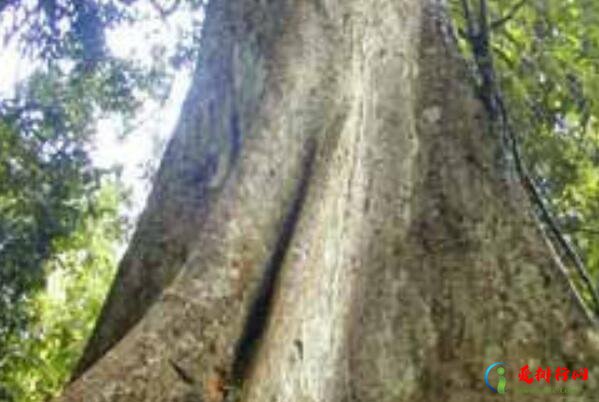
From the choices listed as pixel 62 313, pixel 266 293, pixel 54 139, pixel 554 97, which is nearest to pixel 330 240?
pixel 266 293

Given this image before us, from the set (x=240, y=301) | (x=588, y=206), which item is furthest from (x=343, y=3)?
(x=588, y=206)

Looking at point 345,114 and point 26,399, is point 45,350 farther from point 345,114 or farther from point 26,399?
point 345,114

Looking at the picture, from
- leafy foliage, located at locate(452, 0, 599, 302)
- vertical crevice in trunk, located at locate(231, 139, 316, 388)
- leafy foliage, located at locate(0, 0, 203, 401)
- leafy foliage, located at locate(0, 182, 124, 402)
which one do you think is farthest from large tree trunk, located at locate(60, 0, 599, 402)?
leafy foliage, located at locate(0, 182, 124, 402)

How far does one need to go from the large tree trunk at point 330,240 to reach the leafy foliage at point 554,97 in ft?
8.40

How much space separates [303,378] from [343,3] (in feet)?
6.23

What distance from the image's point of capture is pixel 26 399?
38.2 feet

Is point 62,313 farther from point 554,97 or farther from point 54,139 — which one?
point 554,97

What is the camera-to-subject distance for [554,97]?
6.71 metres

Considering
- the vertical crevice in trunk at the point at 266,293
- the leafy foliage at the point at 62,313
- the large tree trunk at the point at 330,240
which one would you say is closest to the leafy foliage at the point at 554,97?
the large tree trunk at the point at 330,240

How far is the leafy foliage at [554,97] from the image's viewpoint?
21.1ft

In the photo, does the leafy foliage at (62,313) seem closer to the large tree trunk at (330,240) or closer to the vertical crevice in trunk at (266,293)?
the large tree trunk at (330,240)

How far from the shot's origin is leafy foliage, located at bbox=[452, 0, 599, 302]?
642 cm

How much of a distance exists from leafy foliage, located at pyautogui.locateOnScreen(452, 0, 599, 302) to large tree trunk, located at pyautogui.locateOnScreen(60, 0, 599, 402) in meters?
2.56

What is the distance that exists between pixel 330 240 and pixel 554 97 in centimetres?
409
